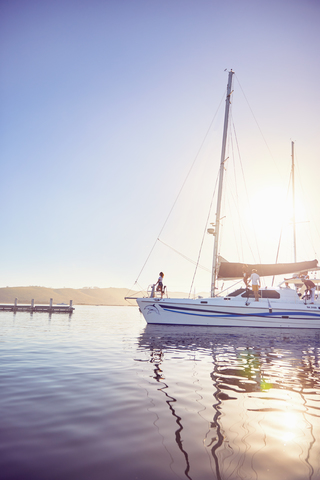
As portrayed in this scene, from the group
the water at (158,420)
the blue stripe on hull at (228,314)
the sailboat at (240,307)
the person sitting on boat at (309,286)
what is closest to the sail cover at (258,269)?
the sailboat at (240,307)

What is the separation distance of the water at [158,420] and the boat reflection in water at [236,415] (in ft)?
0.05

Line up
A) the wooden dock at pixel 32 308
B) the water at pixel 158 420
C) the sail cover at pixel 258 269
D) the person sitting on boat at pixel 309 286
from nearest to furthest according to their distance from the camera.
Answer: the water at pixel 158 420, the sail cover at pixel 258 269, the person sitting on boat at pixel 309 286, the wooden dock at pixel 32 308

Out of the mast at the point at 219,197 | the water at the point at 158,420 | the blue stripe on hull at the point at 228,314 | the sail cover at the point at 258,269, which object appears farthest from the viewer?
the mast at the point at 219,197

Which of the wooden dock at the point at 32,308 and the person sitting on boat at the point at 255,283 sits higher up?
the person sitting on boat at the point at 255,283

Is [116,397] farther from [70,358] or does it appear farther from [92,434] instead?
[70,358]

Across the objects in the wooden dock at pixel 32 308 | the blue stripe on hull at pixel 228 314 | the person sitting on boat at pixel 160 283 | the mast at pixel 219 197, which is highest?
the mast at pixel 219 197

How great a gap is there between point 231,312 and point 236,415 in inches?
A: 580

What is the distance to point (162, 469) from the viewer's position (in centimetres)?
280

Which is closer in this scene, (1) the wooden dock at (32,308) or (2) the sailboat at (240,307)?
(2) the sailboat at (240,307)

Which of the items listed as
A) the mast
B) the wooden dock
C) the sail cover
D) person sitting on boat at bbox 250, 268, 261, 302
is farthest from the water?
the wooden dock

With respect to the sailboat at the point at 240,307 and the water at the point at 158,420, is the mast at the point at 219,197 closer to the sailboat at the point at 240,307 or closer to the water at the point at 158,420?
the sailboat at the point at 240,307

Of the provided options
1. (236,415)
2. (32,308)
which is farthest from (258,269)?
(32,308)

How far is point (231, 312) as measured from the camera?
1848 centimetres

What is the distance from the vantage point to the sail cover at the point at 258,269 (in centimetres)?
1886
